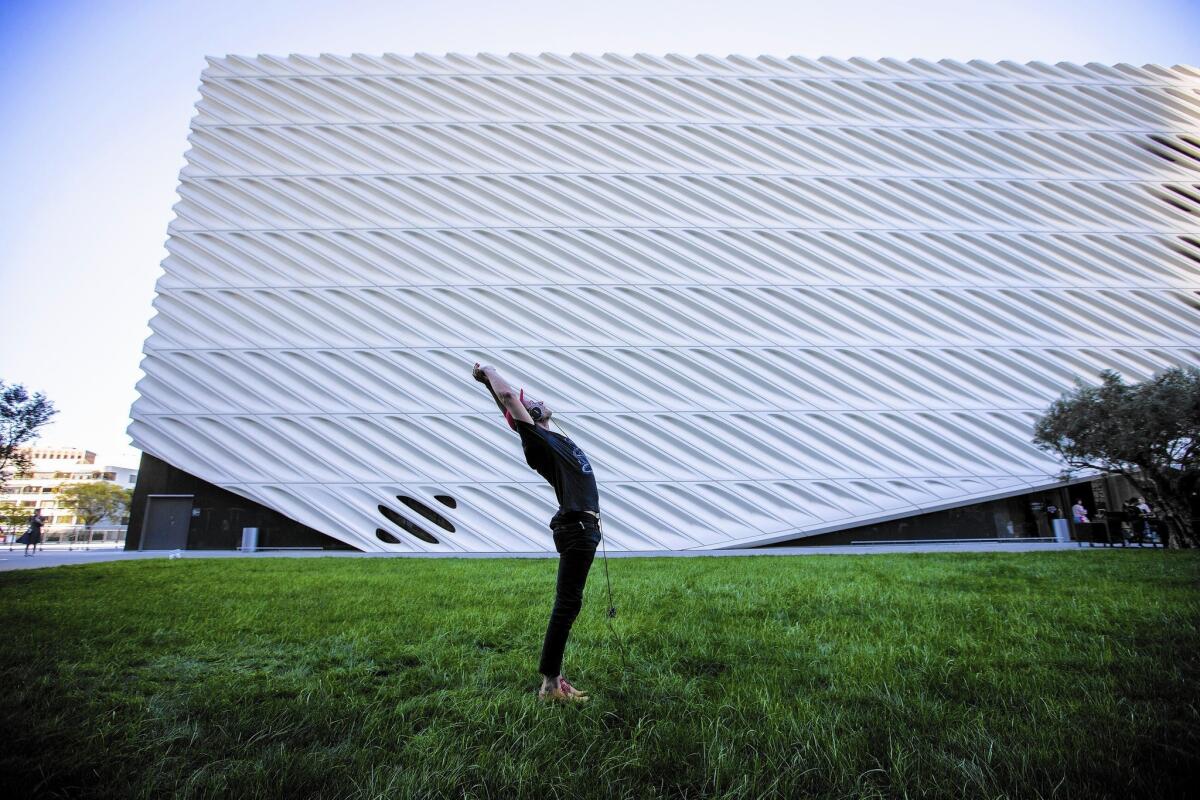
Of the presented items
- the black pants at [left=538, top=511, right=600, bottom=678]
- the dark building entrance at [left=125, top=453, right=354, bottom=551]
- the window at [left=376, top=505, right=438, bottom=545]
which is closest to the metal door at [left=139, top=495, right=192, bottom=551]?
the dark building entrance at [left=125, top=453, right=354, bottom=551]

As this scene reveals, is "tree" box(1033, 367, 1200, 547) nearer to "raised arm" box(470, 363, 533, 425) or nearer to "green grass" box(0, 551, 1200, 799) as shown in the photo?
"green grass" box(0, 551, 1200, 799)

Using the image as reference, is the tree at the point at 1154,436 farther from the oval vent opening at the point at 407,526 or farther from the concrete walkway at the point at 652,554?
the oval vent opening at the point at 407,526

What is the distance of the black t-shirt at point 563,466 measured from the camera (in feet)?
11.6

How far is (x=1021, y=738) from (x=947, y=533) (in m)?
23.9

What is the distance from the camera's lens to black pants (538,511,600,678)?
335cm

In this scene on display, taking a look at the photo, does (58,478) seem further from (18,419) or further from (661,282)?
(661,282)

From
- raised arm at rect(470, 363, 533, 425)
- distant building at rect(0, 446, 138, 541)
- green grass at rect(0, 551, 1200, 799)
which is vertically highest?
distant building at rect(0, 446, 138, 541)

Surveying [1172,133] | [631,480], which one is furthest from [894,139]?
[631,480]

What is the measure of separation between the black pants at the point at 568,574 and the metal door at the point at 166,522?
26.1 m

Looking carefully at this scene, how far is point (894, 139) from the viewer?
25.3 m

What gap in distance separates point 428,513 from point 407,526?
37.9 inches

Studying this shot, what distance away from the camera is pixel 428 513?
2131cm

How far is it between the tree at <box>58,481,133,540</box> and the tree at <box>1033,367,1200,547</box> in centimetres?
8478

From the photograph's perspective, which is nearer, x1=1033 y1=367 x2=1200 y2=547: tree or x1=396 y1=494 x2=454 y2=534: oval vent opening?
x1=1033 y1=367 x2=1200 y2=547: tree
